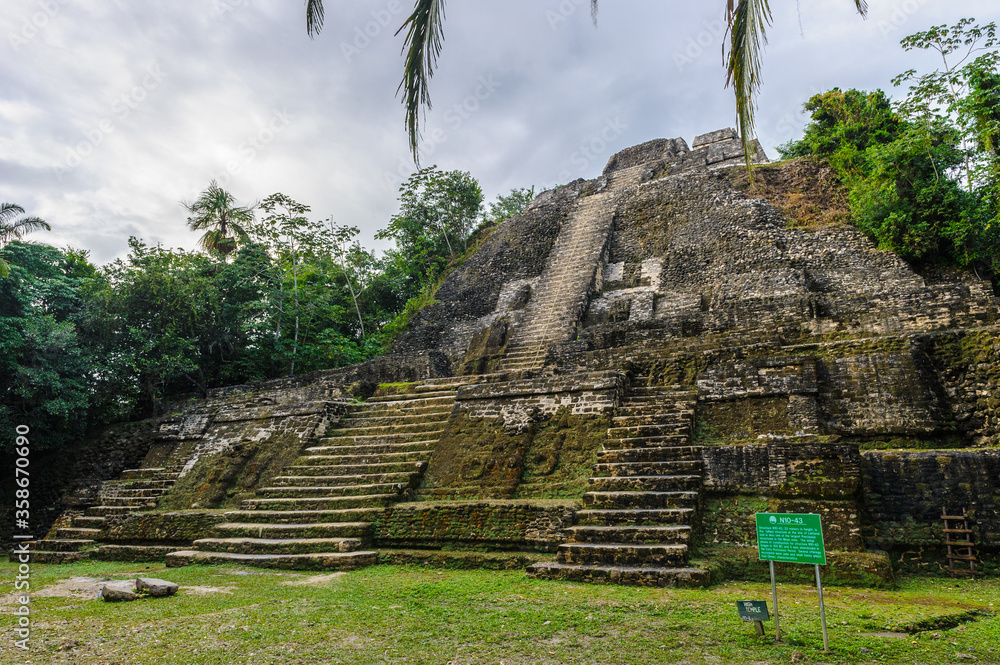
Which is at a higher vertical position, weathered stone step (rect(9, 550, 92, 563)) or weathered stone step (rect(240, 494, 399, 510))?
weathered stone step (rect(240, 494, 399, 510))

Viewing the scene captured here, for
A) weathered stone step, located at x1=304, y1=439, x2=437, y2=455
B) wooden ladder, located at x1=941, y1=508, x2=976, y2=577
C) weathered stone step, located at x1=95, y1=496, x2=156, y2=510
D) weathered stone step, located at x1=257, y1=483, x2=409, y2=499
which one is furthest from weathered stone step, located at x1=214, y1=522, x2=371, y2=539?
wooden ladder, located at x1=941, y1=508, x2=976, y2=577

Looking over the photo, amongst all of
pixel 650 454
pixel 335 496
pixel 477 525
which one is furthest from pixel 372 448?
pixel 650 454

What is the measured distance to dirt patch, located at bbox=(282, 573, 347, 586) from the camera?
176 inches

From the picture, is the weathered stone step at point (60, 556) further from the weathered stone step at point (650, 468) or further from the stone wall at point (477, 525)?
the weathered stone step at point (650, 468)

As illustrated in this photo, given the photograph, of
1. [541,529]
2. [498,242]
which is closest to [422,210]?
[498,242]

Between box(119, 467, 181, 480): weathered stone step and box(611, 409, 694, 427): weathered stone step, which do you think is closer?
box(611, 409, 694, 427): weathered stone step

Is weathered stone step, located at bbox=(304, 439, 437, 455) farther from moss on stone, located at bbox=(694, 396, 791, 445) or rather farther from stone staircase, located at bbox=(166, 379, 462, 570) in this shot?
moss on stone, located at bbox=(694, 396, 791, 445)

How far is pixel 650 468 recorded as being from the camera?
5.23 metres

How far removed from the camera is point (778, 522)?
2.98 meters

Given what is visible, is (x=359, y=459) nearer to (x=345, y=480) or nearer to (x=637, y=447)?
(x=345, y=480)

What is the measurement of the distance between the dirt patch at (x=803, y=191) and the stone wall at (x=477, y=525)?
8971 mm

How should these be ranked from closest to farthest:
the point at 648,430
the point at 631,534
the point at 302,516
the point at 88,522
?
the point at 631,534 < the point at 648,430 < the point at 302,516 < the point at 88,522

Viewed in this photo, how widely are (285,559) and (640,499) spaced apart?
328cm

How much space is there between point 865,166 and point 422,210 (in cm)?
1353
